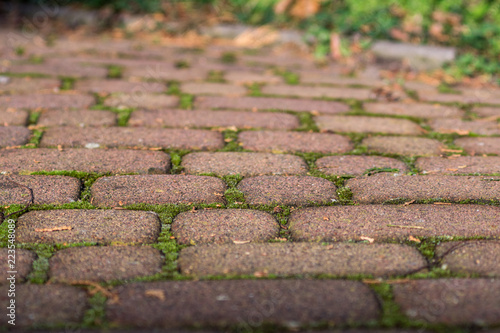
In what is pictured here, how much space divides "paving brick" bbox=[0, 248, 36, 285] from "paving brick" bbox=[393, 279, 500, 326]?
3.06ft

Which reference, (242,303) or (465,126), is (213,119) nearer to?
(465,126)

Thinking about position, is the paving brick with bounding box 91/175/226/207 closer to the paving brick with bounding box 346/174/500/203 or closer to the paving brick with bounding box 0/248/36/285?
the paving brick with bounding box 0/248/36/285

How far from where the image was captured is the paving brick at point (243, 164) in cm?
210

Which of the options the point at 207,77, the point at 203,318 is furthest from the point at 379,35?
the point at 203,318

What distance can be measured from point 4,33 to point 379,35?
343cm

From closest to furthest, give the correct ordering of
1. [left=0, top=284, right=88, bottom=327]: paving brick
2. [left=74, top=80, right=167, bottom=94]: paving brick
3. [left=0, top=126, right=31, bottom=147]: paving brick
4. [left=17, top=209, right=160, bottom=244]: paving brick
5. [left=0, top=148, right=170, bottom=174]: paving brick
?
[left=0, top=284, right=88, bottom=327]: paving brick, [left=17, top=209, right=160, bottom=244]: paving brick, [left=0, top=148, right=170, bottom=174]: paving brick, [left=0, top=126, right=31, bottom=147]: paving brick, [left=74, top=80, right=167, bottom=94]: paving brick

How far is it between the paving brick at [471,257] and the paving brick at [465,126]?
1234 millimetres

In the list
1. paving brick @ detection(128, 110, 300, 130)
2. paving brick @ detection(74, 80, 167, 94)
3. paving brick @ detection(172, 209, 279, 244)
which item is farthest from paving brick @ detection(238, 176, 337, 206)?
paving brick @ detection(74, 80, 167, 94)

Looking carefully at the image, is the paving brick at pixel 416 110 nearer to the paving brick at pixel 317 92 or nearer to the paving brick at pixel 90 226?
the paving brick at pixel 317 92

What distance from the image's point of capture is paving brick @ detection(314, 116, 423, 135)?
2652mm

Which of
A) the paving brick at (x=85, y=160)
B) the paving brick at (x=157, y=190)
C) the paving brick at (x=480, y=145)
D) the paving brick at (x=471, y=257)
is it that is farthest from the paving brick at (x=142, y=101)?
the paving brick at (x=471, y=257)

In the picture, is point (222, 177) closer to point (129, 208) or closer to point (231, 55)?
point (129, 208)

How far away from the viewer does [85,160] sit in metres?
2.15

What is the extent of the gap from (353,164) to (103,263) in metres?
1.14
